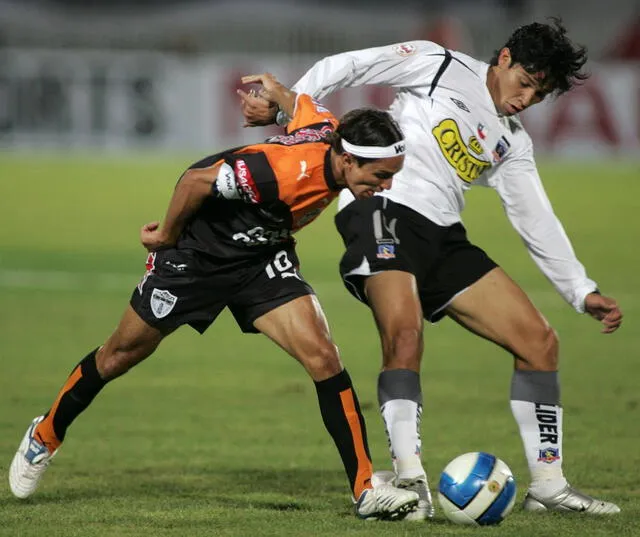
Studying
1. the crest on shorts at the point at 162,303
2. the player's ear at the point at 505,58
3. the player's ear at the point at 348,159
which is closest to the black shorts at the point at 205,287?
the crest on shorts at the point at 162,303

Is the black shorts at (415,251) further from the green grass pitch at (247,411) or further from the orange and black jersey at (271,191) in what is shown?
the green grass pitch at (247,411)

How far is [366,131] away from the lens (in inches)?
256

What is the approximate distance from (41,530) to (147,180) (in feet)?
67.3

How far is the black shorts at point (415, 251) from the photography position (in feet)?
23.6

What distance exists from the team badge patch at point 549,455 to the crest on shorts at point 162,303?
188 centimetres

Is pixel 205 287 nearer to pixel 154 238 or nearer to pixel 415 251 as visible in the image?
pixel 154 238

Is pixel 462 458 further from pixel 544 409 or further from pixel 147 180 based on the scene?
pixel 147 180

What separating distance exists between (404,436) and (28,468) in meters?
1.82

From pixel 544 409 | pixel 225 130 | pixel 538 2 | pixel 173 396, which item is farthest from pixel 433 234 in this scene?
pixel 538 2

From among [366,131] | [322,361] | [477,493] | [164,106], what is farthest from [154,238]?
[164,106]

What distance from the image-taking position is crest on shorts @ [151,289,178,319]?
276 inches

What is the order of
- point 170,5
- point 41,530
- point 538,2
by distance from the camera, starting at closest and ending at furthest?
point 41,530, point 538,2, point 170,5

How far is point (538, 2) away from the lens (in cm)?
3847

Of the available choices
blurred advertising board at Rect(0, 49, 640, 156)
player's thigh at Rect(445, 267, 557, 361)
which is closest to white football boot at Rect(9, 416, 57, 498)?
player's thigh at Rect(445, 267, 557, 361)
